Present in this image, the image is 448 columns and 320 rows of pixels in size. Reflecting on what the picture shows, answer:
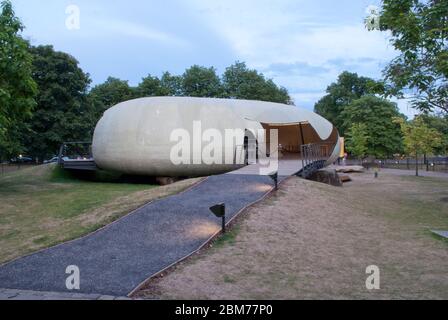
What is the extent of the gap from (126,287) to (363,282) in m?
3.30

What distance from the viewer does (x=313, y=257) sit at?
7238 mm

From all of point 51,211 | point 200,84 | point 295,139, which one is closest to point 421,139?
point 295,139

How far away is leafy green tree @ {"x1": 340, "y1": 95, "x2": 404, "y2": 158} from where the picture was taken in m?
43.9

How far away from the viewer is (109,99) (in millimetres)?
44875

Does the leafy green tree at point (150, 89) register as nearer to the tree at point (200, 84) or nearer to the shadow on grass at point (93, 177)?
the tree at point (200, 84)

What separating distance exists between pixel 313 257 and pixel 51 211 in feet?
29.9

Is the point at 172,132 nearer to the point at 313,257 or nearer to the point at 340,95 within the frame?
the point at 313,257

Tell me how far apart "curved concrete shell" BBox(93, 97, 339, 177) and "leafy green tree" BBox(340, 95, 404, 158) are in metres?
25.9

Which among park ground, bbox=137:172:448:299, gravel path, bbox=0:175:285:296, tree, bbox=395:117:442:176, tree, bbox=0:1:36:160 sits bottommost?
park ground, bbox=137:172:448:299

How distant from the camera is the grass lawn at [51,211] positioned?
346 inches

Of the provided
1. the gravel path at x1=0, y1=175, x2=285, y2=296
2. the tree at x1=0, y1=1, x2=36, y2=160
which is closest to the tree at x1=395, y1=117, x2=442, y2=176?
the gravel path at x1=0, y1=175, x2=285, y2=296

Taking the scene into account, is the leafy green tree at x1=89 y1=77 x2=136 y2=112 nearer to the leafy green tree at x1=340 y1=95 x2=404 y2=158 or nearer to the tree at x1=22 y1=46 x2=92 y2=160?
the tree at x1=22 y1=46 x2=92 y2=160

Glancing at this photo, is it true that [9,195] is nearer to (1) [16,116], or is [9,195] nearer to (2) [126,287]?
(1) [16,116]
